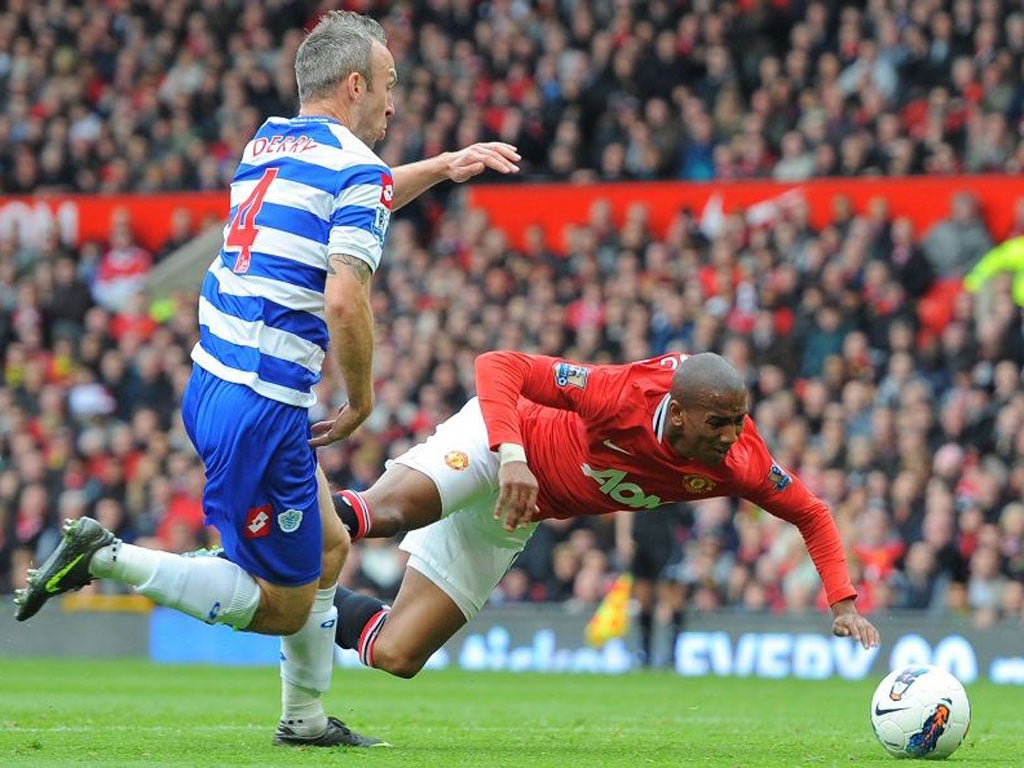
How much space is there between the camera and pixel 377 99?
24.1 ft

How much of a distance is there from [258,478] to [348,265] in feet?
2.65

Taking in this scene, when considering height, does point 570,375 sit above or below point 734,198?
below

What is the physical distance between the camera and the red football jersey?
8.09 m

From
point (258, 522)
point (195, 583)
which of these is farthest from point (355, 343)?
point (195, 583)

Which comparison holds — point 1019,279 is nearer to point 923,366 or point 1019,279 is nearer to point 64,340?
point 923,366

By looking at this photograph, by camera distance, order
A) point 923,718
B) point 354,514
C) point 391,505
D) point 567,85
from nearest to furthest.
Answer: point 923,718
point 354,514
point 391,505
point 567,85

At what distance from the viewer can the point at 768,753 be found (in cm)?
794

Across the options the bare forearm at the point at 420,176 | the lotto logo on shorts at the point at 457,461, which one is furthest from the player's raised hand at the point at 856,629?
the bare forearm at the point at 420,176

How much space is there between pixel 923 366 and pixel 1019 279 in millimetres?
1227

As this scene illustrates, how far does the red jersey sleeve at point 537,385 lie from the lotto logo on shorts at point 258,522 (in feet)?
3.27

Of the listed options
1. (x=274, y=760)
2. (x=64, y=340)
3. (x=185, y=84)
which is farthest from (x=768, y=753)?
(x=185, y=84)

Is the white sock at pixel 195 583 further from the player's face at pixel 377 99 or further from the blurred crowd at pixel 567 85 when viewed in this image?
the blurred crowd at pixel 567 85

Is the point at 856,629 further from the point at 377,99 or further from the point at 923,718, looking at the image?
the point at 377,99

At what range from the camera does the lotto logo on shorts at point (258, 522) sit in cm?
693
